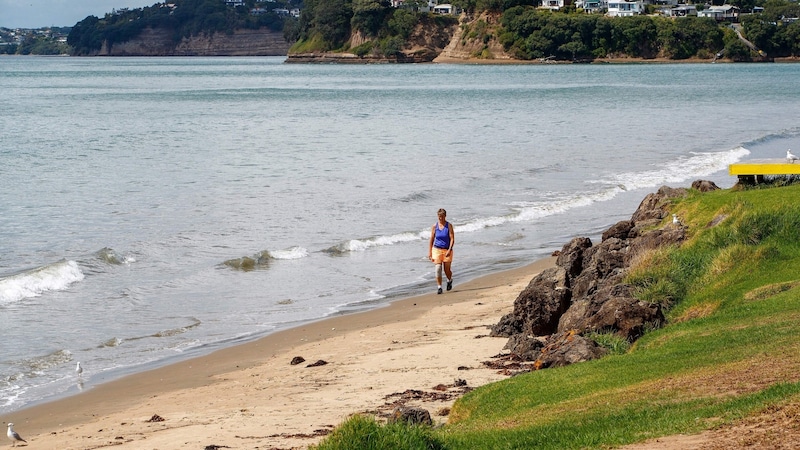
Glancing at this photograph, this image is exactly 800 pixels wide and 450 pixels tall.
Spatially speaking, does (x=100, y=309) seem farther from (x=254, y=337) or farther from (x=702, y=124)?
(x=702, y=124)

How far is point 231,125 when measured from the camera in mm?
61469

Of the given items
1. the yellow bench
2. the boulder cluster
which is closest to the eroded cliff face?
the yellow bench

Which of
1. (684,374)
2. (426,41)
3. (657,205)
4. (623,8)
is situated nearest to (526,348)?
(684,374)

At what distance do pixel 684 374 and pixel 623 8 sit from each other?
184954 millimetres

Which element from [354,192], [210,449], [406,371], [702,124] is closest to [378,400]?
[406,371]

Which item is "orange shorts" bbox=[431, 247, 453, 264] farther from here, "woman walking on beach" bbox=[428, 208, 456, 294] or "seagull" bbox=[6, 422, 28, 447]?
"seagull" bbox=[6, 422, 28, 447]

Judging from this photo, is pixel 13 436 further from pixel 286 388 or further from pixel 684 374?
pixel 684 374

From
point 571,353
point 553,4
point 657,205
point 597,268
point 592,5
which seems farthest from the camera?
point 553,4

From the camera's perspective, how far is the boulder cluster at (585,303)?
1188cm

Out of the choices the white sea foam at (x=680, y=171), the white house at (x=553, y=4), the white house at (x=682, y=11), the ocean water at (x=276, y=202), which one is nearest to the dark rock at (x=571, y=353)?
the ocean water at (x=276, y=202)

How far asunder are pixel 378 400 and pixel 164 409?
2368 millimetres

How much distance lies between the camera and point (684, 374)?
29.8 ft

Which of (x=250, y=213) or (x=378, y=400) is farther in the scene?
(x=250, y=213)

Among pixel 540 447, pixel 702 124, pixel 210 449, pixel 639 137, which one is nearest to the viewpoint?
pixel 540 447
